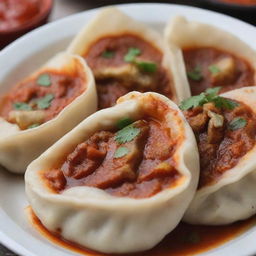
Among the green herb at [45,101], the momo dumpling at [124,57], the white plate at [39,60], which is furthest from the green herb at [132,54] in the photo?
the green herb at [45,101]

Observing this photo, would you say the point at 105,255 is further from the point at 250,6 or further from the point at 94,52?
the point at 250,6

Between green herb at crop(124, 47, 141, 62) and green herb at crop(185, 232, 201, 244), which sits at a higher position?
green herb at crop(124, 47, 141, 62)

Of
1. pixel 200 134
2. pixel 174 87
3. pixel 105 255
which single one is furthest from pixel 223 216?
pixel 174 87

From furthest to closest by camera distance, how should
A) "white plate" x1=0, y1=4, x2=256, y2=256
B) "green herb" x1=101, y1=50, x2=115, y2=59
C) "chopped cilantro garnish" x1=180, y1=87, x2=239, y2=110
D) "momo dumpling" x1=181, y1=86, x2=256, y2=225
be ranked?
"green herb" x1=101, y1=50, x2=115, y2=59 → "chopped cilantro garnish" x1=180, y1=87, x2=239, y2=110 → "momo dumpling" x1=181, y1=86, x2=256, y2=225 → "white plate" x1=0, y1=4, x2=256, y2=256

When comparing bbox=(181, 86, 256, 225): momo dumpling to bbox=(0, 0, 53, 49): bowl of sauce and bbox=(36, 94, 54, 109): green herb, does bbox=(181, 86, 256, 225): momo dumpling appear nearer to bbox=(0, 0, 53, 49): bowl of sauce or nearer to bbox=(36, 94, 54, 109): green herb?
bbox=(36, 94, 54, 109): green herb

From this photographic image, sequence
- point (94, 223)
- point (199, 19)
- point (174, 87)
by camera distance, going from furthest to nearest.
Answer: point (199, 19) < point (174, 87) < point (94, 223)

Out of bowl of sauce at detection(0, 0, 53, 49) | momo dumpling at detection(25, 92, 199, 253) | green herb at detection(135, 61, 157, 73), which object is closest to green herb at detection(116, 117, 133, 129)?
momo dumpling at detection(25, 92, 199, 253)
